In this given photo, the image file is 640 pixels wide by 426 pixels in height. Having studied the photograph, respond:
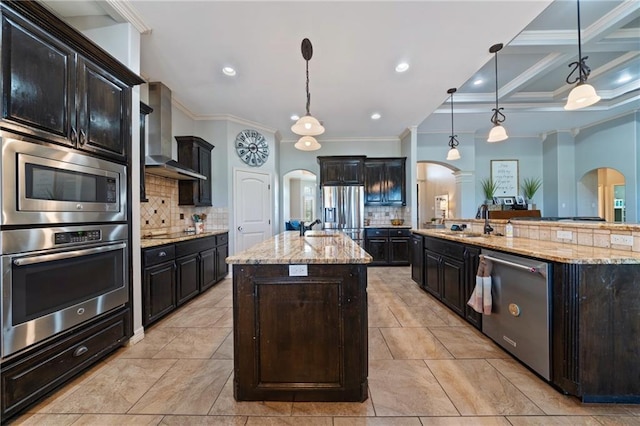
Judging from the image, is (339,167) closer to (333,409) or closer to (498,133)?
(498,133)

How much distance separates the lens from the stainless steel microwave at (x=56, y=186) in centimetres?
150

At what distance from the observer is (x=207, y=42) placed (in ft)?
8.81

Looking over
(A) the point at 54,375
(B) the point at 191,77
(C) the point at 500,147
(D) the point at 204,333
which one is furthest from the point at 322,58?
(C) the point at 500,147

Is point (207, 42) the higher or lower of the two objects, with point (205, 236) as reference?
higher

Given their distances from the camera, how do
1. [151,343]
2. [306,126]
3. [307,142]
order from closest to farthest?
[151,343]
[306,126]
[307,142]

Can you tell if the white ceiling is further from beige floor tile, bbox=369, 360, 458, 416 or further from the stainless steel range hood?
beige floor tile, bbox=369, 360, 458, 416

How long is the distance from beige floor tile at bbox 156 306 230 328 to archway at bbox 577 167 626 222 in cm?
906

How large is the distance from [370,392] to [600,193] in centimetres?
1027

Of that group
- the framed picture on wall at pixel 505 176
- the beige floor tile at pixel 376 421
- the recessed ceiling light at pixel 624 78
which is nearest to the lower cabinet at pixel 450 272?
the beige floor tile at pixel 376 421

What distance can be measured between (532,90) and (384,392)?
607 cm

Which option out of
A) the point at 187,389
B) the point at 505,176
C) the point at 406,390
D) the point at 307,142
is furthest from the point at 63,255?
the point at 505,176

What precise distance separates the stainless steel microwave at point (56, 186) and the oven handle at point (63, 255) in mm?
213

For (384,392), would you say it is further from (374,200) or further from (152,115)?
(374,200)

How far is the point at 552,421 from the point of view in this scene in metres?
1.47
